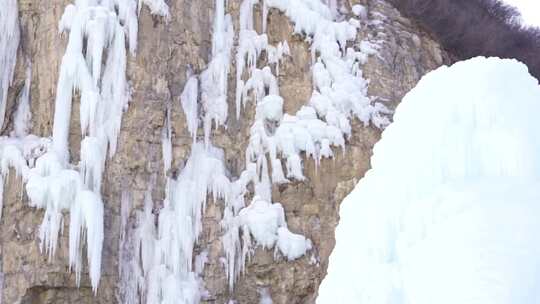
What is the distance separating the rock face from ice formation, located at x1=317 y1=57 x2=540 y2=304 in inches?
201

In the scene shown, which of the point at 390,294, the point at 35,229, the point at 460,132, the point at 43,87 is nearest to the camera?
the point at 390,294

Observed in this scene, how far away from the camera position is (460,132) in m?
4.23

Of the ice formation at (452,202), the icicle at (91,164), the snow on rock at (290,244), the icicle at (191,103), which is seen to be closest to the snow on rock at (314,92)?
the icicle at (191,103)


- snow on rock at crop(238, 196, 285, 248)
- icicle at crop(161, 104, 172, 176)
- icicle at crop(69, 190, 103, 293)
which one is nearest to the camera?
icicle at crop(69, 190, 103, 293)

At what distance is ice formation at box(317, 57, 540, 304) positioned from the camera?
3467 millimetres

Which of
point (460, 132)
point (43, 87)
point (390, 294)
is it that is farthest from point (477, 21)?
point (390, 294)

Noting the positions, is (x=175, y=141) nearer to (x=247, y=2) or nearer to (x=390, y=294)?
(x=247, y=2)

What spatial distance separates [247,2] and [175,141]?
2.46m

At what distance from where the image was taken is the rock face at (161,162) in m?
8.88

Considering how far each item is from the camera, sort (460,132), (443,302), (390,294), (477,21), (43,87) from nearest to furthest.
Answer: (443,302) → (390,294) → (460,132) → (43,87) → (477,21)

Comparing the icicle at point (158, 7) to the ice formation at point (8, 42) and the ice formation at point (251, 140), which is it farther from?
the ice formation at point (8, 42)

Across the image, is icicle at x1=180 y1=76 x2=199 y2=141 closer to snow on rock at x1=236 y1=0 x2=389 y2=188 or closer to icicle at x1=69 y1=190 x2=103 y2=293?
snow on rock at x1=236 y1=0 x2=389 y2=188

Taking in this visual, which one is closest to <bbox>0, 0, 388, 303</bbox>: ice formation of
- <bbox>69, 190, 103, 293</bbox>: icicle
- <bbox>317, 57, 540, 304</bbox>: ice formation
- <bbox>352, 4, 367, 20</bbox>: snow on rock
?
<bbox>69, 190, 103, 293</bbox>: icicle

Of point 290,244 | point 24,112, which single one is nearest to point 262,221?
point 290,244
